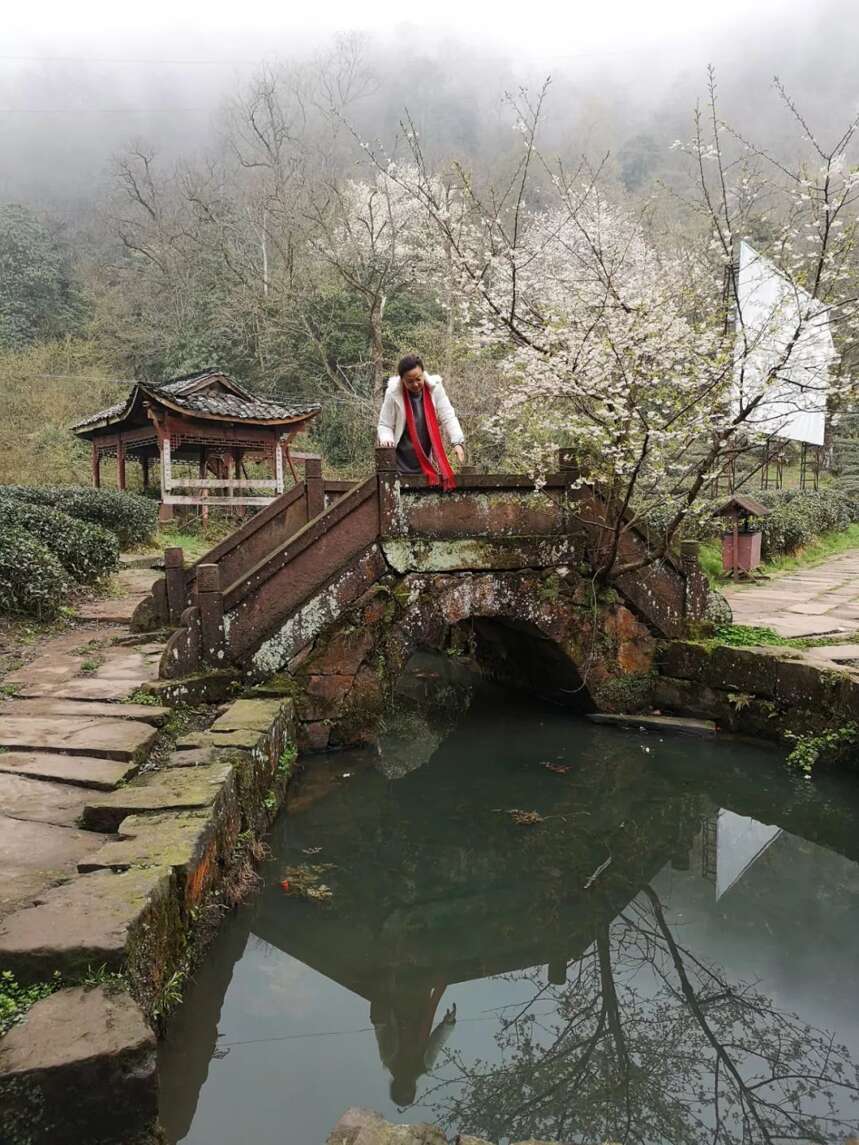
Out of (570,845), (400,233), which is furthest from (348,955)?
(400,233)

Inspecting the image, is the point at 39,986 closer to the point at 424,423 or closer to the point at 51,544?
the point at 424,423

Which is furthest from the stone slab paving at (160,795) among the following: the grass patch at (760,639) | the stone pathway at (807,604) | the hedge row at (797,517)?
the hedge row at (797,517)

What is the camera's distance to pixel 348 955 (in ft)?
13.5

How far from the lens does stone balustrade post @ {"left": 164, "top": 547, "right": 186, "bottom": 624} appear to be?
6969 mm

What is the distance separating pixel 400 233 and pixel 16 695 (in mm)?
21486

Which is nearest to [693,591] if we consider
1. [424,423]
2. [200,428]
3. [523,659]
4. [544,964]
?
[523,659]

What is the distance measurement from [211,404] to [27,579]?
874cm

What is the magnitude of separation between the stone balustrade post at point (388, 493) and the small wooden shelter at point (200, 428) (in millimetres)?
9726

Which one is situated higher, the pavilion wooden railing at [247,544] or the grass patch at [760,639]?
the pavilion wooden railing at [247,544]

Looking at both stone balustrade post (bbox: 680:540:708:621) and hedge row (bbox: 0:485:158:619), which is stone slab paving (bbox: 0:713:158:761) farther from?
stone balustrade post (bbox: 680:540:708:621)

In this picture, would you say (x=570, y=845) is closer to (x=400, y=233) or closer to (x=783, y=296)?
(x=783, y=296)

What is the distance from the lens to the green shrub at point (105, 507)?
1254 cm

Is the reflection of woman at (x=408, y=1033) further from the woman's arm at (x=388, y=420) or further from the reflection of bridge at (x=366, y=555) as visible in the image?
the woman's arm at (x=388, y=420)

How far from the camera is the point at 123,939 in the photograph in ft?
8.25
